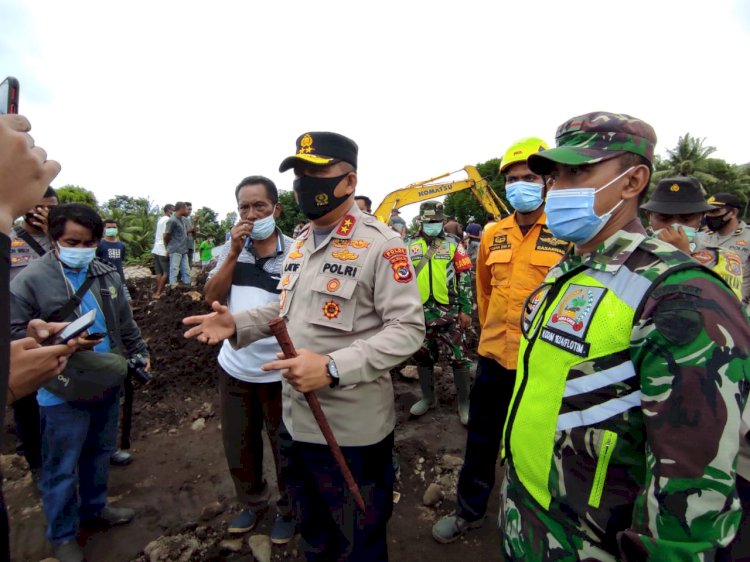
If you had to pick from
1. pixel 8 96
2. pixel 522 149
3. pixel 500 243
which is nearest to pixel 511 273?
pixel 500 243

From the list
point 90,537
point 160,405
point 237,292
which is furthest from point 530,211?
point 160,405

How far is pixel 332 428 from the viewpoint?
1854 mm

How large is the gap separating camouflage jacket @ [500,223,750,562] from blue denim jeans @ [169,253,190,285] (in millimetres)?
10012

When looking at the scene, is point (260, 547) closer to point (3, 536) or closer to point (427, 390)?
point (3, 536)

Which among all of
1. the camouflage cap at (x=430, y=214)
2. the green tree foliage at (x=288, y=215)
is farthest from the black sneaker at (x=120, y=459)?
the green tree foliage at (x=288, y=215)

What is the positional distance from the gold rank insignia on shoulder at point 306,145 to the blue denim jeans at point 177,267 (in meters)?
8.74

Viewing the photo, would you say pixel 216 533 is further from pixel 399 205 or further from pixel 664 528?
pixel 399 205

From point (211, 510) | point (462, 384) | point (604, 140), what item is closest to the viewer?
point (604, 140)

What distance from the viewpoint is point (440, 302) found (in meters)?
4.51

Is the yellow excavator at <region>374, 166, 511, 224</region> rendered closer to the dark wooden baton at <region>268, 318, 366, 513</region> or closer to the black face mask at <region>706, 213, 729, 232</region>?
the black face mask at <region>706, 213, 729, 232</region>

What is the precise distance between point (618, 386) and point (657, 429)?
0.47ft

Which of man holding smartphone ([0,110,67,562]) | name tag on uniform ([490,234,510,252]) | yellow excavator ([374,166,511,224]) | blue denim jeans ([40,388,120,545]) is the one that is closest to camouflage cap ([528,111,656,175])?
name tag on uniform ([490,234,510,252])

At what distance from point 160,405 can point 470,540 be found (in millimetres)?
3878

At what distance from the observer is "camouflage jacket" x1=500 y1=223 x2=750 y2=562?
35.8 inches
